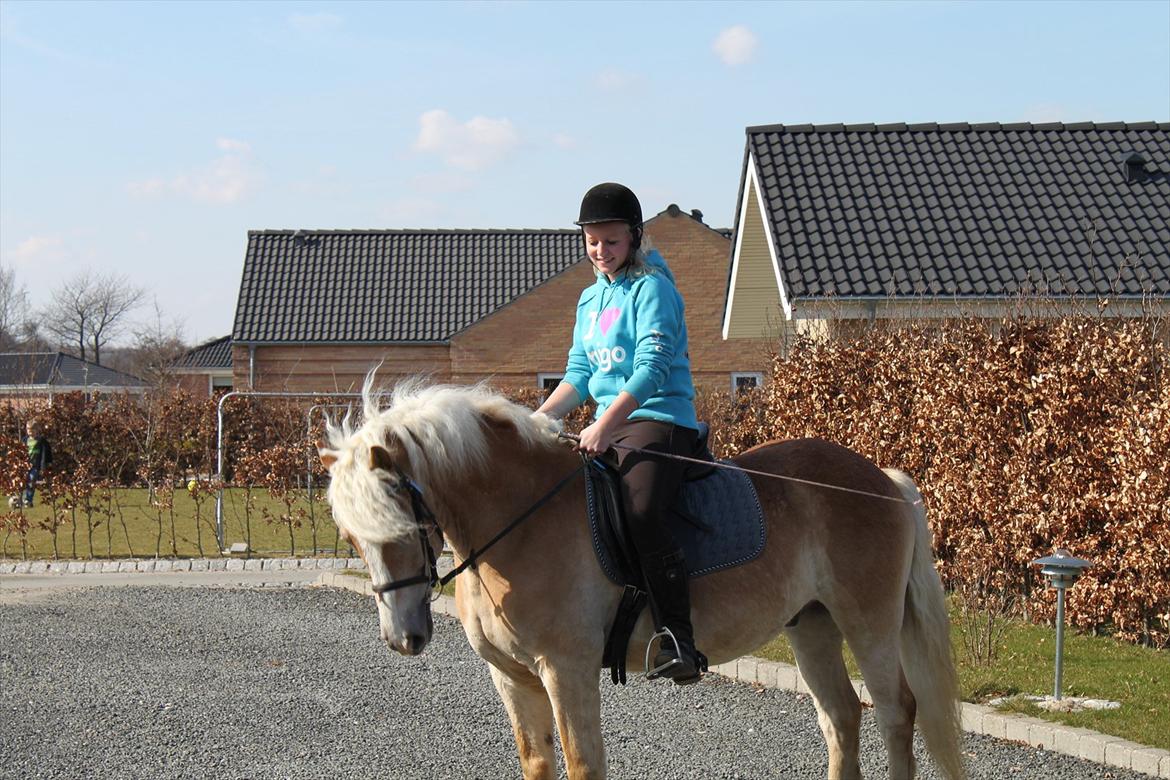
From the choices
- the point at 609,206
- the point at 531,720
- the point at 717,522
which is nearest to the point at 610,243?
the point at 609,206

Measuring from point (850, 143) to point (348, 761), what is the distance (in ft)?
51.8

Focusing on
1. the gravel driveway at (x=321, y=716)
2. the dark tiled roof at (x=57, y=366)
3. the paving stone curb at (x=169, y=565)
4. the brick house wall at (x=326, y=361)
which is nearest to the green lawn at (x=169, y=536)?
the paving stone curb at (x=169, y=565)

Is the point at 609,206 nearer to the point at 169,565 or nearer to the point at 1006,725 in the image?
the point at 1006,725

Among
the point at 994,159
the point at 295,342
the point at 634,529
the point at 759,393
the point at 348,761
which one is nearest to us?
the point at 634,529

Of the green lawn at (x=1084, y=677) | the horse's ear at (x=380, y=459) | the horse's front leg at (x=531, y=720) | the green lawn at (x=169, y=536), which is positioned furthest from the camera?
the green lawn at (x=169, y=536)

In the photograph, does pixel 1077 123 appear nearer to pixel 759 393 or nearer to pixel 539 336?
pixel 759 393

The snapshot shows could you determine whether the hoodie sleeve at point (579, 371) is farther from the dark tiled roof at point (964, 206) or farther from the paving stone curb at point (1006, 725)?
the dark tiled roof at point (964, 206)

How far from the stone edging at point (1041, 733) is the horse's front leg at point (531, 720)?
238cm

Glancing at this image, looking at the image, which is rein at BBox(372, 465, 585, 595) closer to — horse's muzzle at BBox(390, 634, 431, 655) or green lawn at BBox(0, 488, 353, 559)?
horse's muzzle at BBox(390, 634, 431, 655)

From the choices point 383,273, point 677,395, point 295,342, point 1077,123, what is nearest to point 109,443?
point 295,342

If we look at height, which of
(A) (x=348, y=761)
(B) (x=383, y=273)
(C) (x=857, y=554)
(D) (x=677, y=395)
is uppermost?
(B) (x=383, y=273)

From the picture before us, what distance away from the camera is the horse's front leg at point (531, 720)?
16.7 feet

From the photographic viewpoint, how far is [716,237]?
3744cm

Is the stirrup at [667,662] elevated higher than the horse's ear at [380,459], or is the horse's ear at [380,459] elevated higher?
the horse's ear at [380,459]
